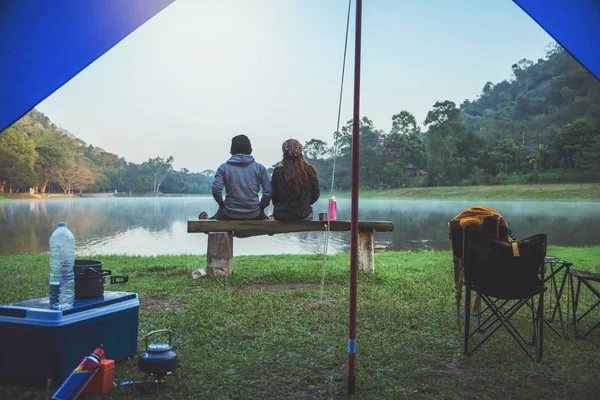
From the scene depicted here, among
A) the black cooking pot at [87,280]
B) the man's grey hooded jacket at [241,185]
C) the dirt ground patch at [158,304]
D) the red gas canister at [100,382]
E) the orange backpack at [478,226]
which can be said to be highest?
the man's grey hooded jacket at [241,185]

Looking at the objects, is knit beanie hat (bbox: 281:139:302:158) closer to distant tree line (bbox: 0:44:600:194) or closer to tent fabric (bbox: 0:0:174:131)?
tent fabric (bbox: 0:0:174:131)

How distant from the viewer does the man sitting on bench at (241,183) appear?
5504 mm

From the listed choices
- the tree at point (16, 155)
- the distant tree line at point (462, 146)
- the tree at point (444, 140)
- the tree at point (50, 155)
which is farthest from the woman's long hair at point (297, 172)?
the tree at point (50, 155)

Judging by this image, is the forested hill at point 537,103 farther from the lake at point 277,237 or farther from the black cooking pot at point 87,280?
the black cooking pot at point 87,280

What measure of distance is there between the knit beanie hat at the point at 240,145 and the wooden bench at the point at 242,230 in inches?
31.9

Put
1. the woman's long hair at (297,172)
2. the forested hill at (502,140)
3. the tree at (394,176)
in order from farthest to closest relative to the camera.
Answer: the tree at (394,176), the forested hill at (502,140), the woman's long hair at (297,172)

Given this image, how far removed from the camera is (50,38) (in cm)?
289

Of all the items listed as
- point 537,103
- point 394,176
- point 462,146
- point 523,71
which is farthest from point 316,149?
point 523,71

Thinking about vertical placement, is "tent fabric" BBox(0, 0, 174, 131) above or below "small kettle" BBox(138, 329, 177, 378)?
above

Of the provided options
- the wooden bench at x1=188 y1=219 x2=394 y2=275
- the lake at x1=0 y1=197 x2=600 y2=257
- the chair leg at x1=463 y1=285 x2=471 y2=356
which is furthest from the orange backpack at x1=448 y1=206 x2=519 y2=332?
the lake at x1=0 y1=197 x2=600 y2=257

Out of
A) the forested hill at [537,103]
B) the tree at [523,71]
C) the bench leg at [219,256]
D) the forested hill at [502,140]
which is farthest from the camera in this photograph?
the tree at [523,71]

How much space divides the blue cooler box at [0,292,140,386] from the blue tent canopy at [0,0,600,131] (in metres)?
1.22

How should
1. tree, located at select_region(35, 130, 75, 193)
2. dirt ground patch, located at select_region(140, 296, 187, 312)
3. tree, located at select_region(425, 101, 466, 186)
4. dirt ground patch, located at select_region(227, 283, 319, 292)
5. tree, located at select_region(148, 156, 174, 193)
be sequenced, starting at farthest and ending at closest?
tree, located at select_region(148, 156, 174, 193)
tree, located at select_region(425, 101, 466, 186)
tree, located at select_region(35, 130, 75, 193)
dirt ground patch, located at select_region(227, 283, 319, 292)
dirt ground patch, located at select_region(140, 296, 187, 312)

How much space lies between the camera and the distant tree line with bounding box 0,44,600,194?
37938mm
